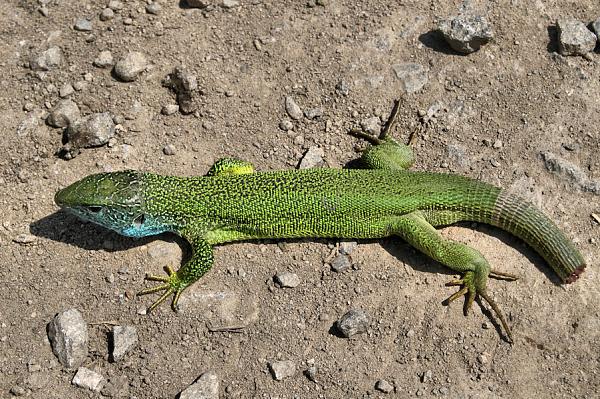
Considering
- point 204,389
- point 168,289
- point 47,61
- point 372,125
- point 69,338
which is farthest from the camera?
point 47,61

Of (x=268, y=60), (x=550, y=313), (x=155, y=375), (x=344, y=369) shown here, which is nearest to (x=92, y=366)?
(x=155, y=375)

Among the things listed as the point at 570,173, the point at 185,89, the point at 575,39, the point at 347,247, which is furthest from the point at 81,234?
the point at 575,39

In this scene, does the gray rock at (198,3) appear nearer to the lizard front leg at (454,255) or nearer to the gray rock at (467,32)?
the gray rock at (467,32)

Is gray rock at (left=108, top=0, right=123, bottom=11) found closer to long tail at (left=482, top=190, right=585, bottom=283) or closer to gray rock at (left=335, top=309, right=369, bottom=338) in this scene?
gray rock at (left=335, top=309, right=369, bottom=338)

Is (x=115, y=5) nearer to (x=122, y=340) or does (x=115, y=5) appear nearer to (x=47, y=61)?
(x=47, y=61)

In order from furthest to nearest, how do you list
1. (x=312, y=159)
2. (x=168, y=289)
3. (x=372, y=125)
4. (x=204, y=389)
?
(x=372, y=125) → (x=312, y=159) → (x=168, y=289) → (x=204, y=389)

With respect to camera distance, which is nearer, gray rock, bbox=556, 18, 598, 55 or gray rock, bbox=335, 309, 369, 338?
gray rock, bbox=335, 309, 369, 338

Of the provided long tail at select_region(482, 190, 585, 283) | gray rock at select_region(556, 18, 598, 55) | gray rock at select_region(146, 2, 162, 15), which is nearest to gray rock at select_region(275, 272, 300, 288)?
long tail at select_region(482, 190, 585, 283)

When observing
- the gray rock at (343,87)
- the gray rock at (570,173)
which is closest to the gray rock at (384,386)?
the gray rock at (570,173)

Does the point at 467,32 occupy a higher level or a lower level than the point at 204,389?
higher
